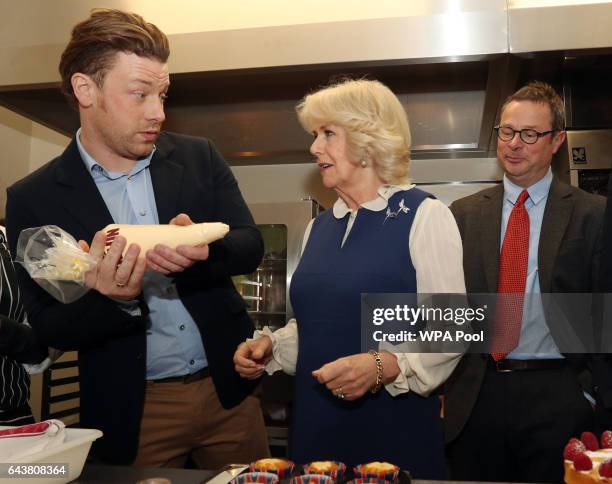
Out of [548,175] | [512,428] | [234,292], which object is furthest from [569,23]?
[234,292]

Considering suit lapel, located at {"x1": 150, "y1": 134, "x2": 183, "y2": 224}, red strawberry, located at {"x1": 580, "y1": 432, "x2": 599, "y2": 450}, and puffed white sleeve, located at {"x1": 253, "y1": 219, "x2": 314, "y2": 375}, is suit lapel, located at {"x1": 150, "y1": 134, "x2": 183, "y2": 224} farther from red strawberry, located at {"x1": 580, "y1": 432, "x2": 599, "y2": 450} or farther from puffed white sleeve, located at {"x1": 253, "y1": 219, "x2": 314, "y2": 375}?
red strawberry, located at {"x1": 580, "y1": 432, "x2": 599, "y2": 450}

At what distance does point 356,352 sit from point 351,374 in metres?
0.15

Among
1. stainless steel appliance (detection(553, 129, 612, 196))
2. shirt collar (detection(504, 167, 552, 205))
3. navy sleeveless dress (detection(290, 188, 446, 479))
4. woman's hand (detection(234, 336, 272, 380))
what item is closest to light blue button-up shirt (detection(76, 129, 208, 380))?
woman's hand (detection(234, 336, 272, 380))

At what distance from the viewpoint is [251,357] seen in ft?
4.22

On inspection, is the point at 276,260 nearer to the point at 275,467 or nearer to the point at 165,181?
the point at 165,181

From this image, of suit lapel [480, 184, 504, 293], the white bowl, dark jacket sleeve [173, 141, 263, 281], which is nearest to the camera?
the white bowl

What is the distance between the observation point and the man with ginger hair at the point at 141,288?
125 centimetres

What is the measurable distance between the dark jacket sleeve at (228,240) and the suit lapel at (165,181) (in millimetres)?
92

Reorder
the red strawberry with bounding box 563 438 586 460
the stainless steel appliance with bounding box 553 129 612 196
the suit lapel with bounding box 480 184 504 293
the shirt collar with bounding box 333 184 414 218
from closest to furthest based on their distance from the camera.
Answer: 1. the red strawberry with bounding box 563 438 586 460
2. the shirt collar with bounding box 333 184 414 218
3. the suit lapel with bounding box 480 184 504 293
4. the stainless steel appliance with bounding box 553 129 612 196

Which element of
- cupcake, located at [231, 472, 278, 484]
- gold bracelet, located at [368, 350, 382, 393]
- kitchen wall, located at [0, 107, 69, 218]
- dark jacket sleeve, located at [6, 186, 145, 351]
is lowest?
cupcake, located at [231, 472, 278, 484]

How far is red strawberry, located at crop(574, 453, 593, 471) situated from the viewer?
0.86 m

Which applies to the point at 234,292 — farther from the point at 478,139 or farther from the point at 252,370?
the point at 478,139

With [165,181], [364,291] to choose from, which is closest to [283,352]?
[364,291]

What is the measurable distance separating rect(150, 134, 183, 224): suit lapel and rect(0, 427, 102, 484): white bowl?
1.75 ft
